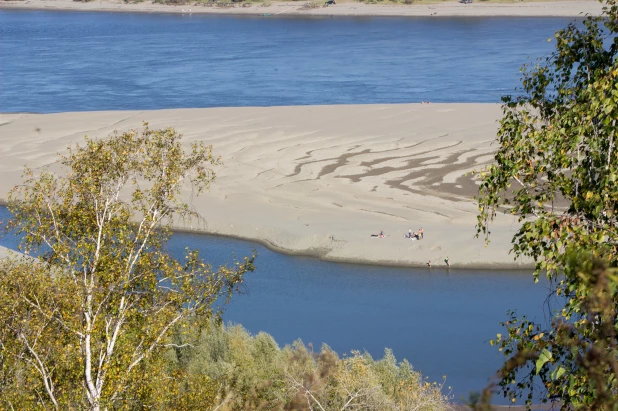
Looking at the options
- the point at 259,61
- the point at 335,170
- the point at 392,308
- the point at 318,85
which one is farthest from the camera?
the point at 259,61

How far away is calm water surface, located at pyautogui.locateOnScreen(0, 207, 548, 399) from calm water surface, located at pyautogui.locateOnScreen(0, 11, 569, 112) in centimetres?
2840

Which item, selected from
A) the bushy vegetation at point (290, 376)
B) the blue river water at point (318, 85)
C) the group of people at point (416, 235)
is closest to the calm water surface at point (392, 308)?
the blue river water at point (318, 85)

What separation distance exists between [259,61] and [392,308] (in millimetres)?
64239

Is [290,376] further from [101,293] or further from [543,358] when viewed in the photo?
[543,358]

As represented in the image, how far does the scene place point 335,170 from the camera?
48.9m

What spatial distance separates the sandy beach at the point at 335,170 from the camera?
39812mm

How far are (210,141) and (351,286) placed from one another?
70.1ft

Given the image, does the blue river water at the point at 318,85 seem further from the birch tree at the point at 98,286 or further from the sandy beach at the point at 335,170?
the birch tree at the point at 98,286

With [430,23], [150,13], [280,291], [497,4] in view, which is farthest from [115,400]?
[150,13]

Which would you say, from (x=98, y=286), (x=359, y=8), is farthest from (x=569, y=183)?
(x=359, y=8)

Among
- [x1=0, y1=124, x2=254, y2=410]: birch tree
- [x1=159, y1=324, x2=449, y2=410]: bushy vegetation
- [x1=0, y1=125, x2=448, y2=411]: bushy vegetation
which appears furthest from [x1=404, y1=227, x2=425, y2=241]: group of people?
[x1=0, y1=124, x2=254, y2=410]: birch tree

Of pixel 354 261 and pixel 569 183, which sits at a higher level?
pixel 569 183

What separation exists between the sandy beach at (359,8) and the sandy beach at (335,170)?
70464 mm

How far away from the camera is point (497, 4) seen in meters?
138
